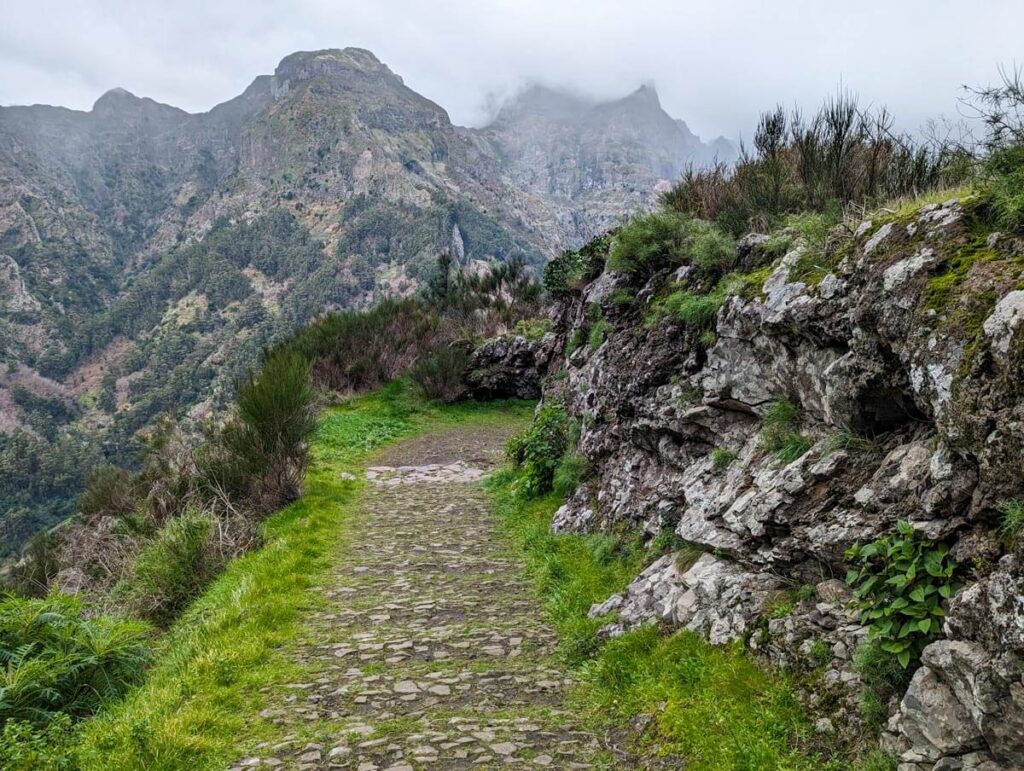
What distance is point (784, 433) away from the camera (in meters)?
4.51

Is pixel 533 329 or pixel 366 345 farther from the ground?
pixel 533 329

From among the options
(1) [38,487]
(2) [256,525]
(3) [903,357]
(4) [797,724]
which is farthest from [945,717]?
(1) [38,487]

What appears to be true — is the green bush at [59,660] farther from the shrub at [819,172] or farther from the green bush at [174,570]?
→ the shrub at [819,172]

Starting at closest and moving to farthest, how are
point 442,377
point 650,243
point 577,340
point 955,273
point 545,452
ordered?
point 955,273 < point 650,243 < point 545,452 < point 577,340 < point 442,377

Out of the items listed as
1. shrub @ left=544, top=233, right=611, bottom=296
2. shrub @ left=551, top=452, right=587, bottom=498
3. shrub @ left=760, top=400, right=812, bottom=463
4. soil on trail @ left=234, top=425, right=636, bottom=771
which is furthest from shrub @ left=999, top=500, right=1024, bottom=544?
shrub @ left=544, top=233, right=611, bottom=296

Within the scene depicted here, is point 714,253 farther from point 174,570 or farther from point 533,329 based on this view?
point 533,329

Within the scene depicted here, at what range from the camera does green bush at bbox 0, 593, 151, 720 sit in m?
4.12

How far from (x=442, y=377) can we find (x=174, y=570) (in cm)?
1259

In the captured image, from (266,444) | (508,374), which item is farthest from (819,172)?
(508,374)

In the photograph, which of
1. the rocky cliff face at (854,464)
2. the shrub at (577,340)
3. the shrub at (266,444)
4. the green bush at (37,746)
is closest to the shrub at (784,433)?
the rocky cliff face at (854,464)

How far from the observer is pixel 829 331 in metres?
4.14

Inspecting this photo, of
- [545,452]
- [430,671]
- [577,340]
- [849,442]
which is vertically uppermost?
[577,340]

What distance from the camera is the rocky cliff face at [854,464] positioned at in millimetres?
2404

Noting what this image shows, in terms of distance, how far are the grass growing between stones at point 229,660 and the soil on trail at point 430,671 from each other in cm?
23
